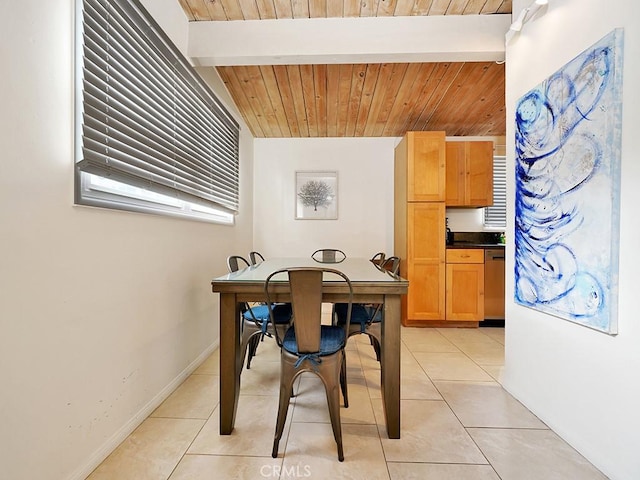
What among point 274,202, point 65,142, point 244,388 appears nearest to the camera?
point 65,142

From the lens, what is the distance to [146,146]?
175 centimetres

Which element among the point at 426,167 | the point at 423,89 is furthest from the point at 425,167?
the point at 423,89

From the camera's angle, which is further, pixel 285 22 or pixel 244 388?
pixel 285 22

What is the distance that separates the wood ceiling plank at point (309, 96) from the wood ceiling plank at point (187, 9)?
3.04ft

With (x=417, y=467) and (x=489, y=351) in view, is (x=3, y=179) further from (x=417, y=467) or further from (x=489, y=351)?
(x=489, y=351)

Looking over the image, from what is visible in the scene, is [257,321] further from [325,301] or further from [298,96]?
[298,96]

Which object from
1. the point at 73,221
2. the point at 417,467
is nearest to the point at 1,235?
the point at 73,221

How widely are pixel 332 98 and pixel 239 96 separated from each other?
996 millimetres

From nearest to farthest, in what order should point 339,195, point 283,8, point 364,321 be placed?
point 364,321 → point 283,8 → point 339,195

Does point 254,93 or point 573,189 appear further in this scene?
point 254,93

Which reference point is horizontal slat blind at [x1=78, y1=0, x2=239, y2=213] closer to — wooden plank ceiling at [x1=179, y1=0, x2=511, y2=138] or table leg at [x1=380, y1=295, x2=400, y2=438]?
wooden plank ceiling at [x1=179, y1=0, x2=511, y2=138]

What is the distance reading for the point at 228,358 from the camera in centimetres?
163

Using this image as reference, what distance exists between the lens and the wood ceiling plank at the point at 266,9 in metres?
2.15

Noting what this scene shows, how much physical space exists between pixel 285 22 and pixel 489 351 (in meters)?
3.33
